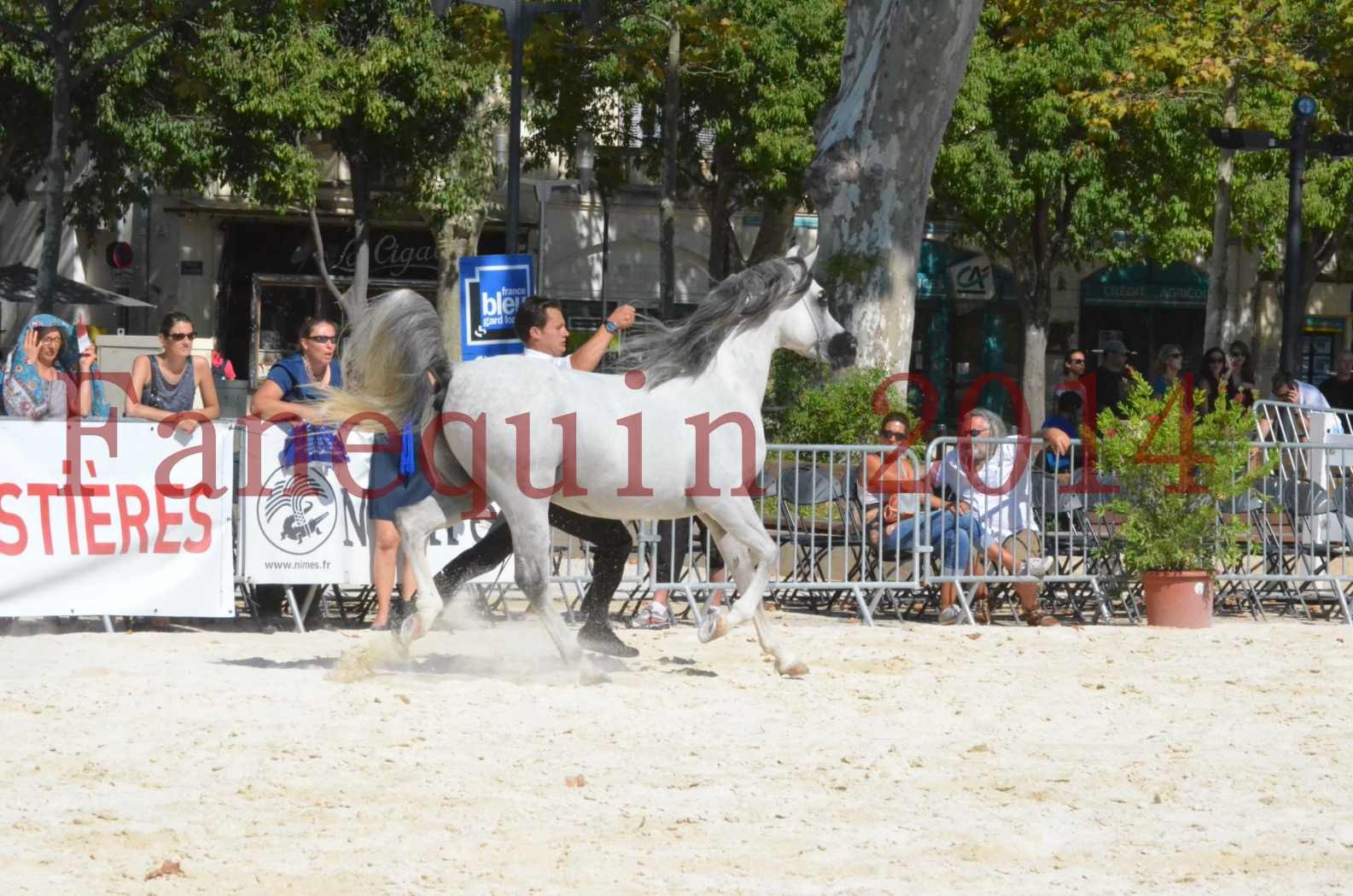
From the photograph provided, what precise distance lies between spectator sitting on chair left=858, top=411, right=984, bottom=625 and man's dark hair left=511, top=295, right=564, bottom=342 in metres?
2.88

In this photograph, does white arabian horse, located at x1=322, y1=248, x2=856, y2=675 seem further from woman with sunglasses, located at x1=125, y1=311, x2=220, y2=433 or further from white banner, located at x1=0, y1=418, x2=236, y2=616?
woman with sunglasses, located at x1=125, y1=311, x2=220, y2=433

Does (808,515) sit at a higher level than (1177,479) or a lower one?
lower

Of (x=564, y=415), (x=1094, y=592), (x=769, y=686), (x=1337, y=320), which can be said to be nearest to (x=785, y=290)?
(x=564, y=415)


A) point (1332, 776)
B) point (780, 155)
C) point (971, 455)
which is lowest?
point (1332, 776)

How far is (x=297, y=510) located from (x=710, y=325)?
2981mm

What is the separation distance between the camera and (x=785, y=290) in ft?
27.9

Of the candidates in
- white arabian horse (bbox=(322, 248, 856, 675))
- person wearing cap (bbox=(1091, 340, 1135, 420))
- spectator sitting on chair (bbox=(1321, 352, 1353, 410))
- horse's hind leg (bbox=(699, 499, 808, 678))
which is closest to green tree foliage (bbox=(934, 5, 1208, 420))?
spectator sitting on chair (bbox=(1321, 352, 1353, 410))

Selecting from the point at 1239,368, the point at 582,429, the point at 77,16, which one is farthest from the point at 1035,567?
the point at 77,16

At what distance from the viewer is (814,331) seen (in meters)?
8.69

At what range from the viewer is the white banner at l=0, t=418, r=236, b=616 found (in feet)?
31.7

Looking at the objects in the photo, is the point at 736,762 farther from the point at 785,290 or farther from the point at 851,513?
the point at 851,513

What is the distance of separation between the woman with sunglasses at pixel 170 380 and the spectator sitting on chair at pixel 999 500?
4480 mm

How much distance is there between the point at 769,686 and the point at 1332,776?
2.60 meters

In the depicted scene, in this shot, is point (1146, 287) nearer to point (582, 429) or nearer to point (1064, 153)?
point (1064, 153)
